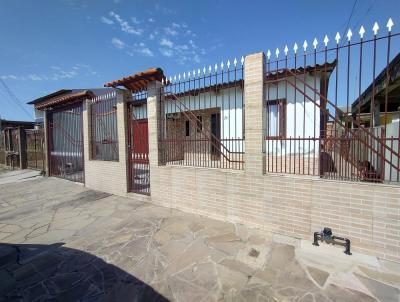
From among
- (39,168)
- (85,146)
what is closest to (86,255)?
(85,146)

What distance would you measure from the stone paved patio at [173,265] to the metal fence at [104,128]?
259 cm

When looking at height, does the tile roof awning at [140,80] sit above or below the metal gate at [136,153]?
above

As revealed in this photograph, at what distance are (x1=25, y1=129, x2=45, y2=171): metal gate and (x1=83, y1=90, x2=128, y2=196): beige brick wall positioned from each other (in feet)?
15.8

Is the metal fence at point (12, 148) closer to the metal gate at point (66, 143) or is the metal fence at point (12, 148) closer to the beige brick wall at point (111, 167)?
the metal gate at point (66, 143)

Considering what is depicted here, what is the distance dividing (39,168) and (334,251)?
12836 millimetres

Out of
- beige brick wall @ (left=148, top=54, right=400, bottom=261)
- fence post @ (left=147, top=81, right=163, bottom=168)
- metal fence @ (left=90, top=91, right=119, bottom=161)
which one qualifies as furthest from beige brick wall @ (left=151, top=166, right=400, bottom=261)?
metal fence @ (left=90, top=91, right=119, bottom=161)

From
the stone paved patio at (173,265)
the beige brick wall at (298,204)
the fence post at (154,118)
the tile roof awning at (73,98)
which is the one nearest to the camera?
the stone paved patio at (173,265)

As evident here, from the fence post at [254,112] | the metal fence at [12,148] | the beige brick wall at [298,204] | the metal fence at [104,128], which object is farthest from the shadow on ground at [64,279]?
the metal fence at [12,148]

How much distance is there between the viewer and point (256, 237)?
143 inches

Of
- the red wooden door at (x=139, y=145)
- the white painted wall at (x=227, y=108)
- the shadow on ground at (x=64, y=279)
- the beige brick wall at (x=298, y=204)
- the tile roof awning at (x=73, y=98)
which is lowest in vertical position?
the shadow on ground at (x=64, y=279)

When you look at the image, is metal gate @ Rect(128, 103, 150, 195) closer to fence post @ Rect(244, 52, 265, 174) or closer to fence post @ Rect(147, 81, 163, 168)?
fence post @ Rect(147, 81, 163, 168)

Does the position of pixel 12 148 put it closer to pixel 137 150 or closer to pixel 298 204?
pixel 137 150

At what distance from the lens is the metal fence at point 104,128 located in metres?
6.62

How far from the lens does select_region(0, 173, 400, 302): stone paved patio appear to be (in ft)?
8.01
